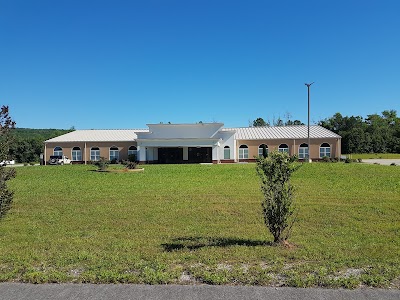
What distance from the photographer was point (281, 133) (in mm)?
49156

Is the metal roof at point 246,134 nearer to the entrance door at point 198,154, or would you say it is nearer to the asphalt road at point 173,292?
the entrance door at point 198,154

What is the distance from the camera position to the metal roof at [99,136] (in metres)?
50.0

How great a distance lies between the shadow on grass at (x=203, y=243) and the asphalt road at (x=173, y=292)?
197 cm

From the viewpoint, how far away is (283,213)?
21.3 feet

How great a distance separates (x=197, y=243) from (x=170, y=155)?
1735 inches

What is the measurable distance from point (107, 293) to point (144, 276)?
622 mm

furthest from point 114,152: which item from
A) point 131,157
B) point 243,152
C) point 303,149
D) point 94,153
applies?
point 303,149

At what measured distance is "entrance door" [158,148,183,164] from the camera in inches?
1977

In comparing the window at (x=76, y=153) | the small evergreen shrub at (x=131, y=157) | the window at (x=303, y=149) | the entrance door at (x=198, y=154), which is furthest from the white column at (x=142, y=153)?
the window at (x=303, y=149)

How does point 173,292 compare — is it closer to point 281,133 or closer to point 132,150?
point 132,150

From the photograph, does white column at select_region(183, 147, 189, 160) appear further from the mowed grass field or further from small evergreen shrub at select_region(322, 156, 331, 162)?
the mowed grass field

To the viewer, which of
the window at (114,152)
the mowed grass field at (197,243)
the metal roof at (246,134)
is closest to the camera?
the mowed grass field at (197,243)

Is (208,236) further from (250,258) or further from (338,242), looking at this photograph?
(338,242)

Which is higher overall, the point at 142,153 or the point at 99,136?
the point at 99,136
